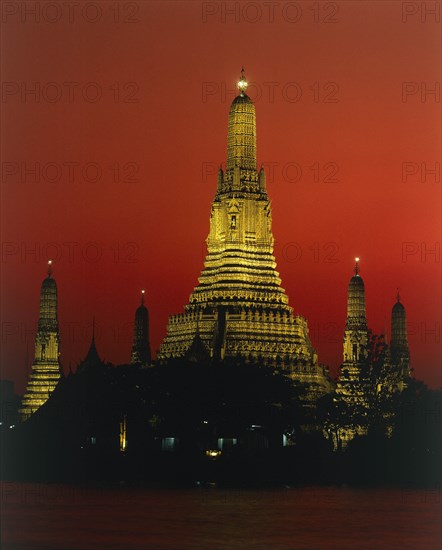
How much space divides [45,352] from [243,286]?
18.0 meters

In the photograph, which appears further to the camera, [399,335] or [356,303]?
[399,335]

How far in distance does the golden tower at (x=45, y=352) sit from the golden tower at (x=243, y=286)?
11.2 m

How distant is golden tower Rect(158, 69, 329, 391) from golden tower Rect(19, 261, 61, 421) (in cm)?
1123

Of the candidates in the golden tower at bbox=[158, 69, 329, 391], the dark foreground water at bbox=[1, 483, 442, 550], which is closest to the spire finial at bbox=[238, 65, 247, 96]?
the golden tower at bbox=[158, 69, 329, 391]

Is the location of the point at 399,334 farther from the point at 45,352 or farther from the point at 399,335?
the point at 45,352

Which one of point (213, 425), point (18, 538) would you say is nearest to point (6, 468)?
point (213, 425)

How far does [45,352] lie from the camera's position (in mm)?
132500

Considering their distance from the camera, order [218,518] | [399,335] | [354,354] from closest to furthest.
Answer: [218,518] → [354,354] → [399,335]

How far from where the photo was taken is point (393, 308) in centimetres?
13138

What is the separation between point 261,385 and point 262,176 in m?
18.7

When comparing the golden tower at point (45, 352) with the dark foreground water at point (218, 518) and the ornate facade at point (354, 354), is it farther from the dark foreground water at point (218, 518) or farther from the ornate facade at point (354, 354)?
the dark foreground water at point (218, 518)

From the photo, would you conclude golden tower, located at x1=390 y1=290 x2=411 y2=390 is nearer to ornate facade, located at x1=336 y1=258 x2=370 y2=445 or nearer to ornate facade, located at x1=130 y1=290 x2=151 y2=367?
ornate facade, located at x1=336 y1=258 x2=370 y2=445

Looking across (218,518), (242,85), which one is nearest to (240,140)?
(242,85)

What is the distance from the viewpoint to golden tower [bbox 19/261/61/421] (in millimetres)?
132000
